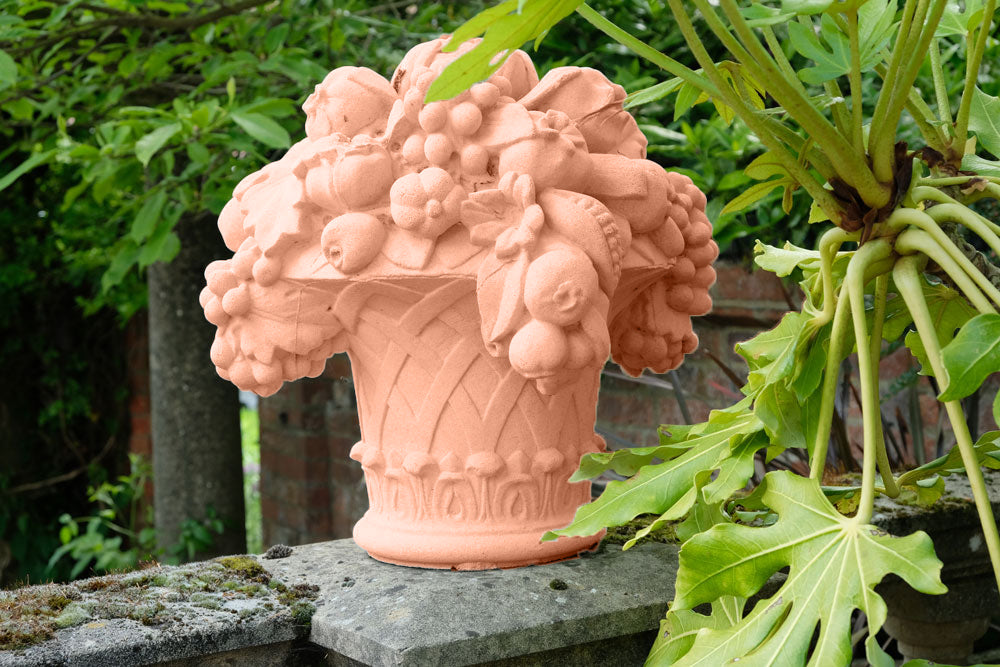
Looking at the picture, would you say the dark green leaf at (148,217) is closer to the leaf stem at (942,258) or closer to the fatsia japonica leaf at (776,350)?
the fatsia japonica leaf at (776,350)

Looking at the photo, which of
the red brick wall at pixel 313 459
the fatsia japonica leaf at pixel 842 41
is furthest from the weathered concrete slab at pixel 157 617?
the red brick wall at pixel 313 459

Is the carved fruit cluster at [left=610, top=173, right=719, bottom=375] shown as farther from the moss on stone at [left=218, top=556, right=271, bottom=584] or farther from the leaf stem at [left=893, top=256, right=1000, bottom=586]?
the moss on stone at [left=218, top=556, right=271, bottom=584]

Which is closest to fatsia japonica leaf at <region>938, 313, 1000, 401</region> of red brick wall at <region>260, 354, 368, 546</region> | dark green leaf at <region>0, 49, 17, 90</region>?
dark green leaf at <region>0, 49, 17, 90</region>

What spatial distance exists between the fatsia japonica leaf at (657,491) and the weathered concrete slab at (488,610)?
0.10 meters

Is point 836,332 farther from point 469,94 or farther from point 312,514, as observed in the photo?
point 312,514

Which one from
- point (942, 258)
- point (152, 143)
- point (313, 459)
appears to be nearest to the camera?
point (942, 258)

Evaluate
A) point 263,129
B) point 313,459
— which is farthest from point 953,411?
point 313,459

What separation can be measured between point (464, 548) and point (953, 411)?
1.47 ft

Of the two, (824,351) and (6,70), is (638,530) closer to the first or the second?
(824,351)

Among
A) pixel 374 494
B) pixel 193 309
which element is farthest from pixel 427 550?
pixel 193 309

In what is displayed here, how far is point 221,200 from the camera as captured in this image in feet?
5.35

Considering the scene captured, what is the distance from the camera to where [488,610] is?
0.81m

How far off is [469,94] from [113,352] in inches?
118

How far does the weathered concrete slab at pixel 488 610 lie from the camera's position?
30.1 inches
